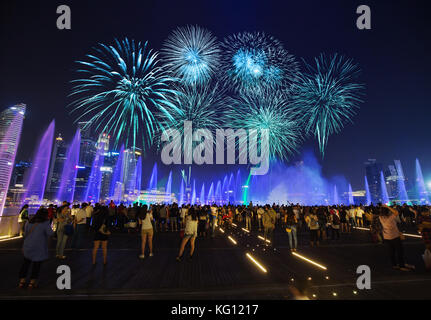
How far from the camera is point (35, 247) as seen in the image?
5.54 metres

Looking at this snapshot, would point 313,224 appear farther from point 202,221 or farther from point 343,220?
point 202,221

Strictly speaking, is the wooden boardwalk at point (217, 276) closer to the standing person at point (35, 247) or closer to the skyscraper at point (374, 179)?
the standing person at point (35, 247)

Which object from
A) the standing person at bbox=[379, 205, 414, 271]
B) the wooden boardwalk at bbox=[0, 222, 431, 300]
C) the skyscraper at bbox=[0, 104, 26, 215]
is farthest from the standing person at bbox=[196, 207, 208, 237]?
the skyscraper at bbox=[0, 104, 26, 215]

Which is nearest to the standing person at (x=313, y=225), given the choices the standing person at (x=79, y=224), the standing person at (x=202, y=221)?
the standing person at (x=202, y=221)

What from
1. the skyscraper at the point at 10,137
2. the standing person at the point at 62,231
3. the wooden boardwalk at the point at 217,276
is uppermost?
the skyscraper at the point at 10,137

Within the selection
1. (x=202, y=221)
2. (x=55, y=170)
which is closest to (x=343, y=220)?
(x=202, y=221)

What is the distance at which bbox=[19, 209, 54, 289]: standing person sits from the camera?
→ 213 inches

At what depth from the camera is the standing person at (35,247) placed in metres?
5.40
